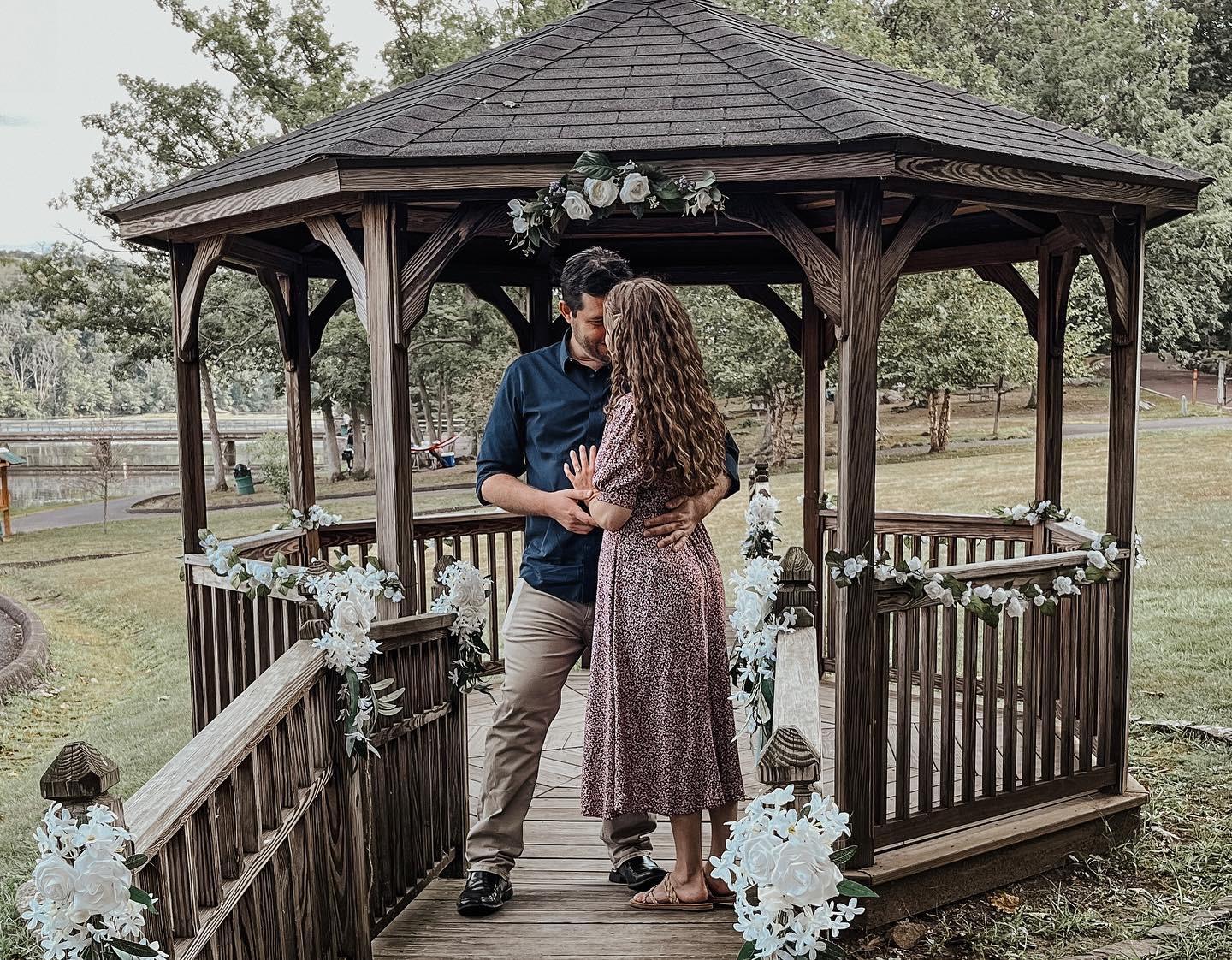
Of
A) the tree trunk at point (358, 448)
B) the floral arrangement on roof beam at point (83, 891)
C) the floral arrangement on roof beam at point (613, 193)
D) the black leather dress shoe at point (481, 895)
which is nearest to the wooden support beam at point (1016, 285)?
the floral arrangement on roof beam at point (613, 193)

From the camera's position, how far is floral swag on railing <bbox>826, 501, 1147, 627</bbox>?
12.8 feet

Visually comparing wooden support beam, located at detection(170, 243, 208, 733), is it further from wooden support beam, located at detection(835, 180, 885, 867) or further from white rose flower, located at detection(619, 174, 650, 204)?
wooden support beam, located at detection(835, 180, 885, 867)

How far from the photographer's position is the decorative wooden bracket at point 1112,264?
466cm

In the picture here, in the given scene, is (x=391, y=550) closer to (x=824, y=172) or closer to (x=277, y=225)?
(x=277, y=225)

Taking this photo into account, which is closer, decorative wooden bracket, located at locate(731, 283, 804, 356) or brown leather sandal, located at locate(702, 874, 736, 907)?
brown leather sandal, located at locate(702, 874, 736, 907)

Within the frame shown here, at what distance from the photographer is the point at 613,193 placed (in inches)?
150

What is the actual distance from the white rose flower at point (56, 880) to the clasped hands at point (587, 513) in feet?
5.79

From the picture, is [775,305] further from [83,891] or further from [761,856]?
[83,891]

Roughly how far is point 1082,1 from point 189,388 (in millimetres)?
27270

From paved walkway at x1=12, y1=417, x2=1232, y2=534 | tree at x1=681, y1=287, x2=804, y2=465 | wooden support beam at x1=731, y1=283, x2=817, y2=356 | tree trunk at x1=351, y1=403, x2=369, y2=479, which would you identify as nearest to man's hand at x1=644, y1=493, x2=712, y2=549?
wooden support beam at x1=731, y1=283, x2=817, y2=356

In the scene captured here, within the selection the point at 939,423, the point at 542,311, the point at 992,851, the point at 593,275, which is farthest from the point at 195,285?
the point at 939,423

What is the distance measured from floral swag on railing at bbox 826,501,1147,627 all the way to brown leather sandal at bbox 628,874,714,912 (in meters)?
1.18

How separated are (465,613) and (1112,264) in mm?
3158

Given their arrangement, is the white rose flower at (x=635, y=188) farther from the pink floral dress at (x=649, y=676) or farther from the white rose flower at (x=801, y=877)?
the white rose flower at (x=801, y=877)
